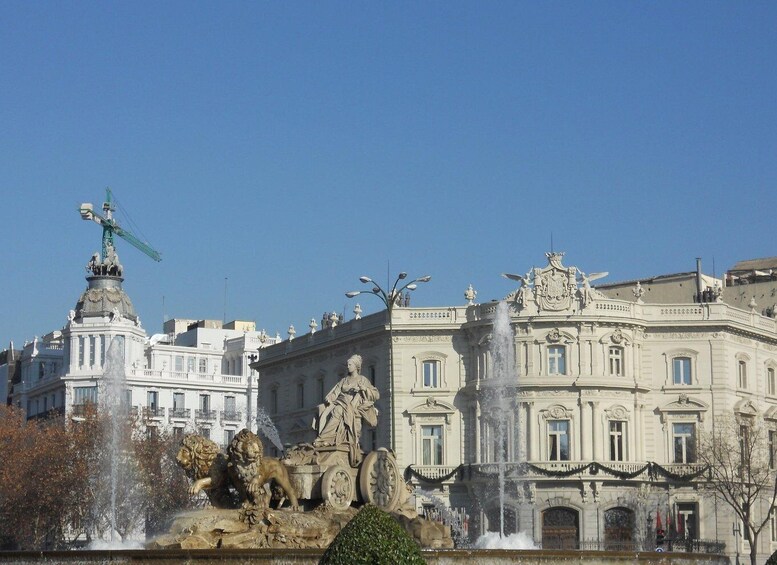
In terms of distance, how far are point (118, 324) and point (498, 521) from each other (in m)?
40.3

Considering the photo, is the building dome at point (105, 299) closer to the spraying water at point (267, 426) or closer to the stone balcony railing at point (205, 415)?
the stone balcony railing at point (205, 415)

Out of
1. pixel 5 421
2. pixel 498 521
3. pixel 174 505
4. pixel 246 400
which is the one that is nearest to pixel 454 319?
pixel 498 521

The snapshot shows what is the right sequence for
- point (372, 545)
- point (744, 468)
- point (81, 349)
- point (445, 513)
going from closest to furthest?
point (372, 545) < point (744, 468) < point (445, 513) < point (81, 349)

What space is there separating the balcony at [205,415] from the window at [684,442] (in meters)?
39.4

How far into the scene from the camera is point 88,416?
78.2 m

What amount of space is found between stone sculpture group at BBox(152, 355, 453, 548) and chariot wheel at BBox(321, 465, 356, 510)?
0.06 ft

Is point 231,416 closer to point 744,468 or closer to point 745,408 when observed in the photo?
point 745,408

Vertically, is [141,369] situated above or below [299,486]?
above

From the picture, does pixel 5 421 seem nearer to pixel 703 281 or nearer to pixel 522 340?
pixel 522 340

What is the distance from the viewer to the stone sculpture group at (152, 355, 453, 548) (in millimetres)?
28875

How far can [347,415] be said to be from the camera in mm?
33031

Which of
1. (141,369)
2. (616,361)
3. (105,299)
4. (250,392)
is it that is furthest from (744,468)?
(105,299)

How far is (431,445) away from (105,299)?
141 ft

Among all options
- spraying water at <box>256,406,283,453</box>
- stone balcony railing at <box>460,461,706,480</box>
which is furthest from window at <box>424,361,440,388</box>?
spraying water at <box>256,406,283,453</box>
